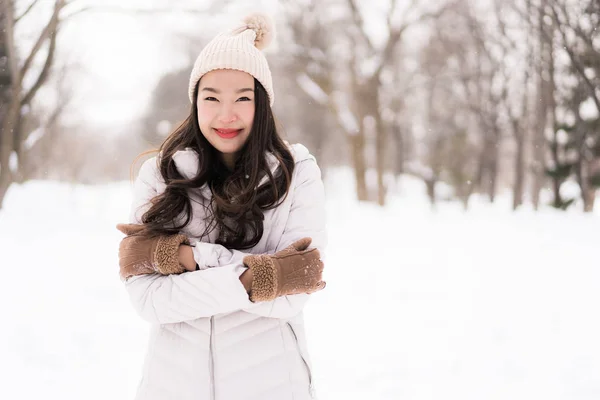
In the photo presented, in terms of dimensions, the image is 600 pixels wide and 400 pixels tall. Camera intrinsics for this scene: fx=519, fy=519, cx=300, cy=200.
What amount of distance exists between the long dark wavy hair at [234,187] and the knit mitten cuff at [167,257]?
0.08 meters

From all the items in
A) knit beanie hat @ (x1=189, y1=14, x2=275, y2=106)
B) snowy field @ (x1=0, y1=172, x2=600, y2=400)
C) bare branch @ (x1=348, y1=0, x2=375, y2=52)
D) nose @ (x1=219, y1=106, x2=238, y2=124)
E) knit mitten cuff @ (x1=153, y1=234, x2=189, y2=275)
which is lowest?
snowy field @ (x1=0, y1=172, x2=600, y2=400)

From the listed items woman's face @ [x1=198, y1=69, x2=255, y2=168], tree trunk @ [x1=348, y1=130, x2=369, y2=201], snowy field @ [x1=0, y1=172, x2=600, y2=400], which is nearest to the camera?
woman's face @ [x1=198, y1=69, x2=255, y2=168]

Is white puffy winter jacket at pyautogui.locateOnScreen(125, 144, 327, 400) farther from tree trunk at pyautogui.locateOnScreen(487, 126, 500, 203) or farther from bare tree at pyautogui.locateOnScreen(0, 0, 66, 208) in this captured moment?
tree trunk at pyautogui.locateOnScreen(487, 126, 500, 203)

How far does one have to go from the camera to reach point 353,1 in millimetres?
16203

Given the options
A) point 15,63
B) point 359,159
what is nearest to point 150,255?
point 15,63

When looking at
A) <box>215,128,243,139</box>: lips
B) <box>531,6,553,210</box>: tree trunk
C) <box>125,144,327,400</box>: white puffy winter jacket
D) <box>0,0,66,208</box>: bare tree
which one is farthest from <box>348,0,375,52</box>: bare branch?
<box>125,144,327,400</box>: white puffy winter jacket

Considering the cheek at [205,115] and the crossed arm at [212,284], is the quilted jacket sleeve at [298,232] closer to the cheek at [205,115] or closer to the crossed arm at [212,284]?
the crossed arm at [212,284]

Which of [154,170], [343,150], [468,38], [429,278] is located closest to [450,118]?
[468,38]

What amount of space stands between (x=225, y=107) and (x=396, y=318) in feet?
14.5

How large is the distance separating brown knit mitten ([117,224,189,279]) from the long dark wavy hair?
5 centimetres

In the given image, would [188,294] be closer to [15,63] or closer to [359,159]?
[15,63]

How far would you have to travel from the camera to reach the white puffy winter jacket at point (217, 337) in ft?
5.14

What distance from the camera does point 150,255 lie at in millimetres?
1624

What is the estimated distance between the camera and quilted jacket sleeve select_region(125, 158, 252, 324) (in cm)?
155
